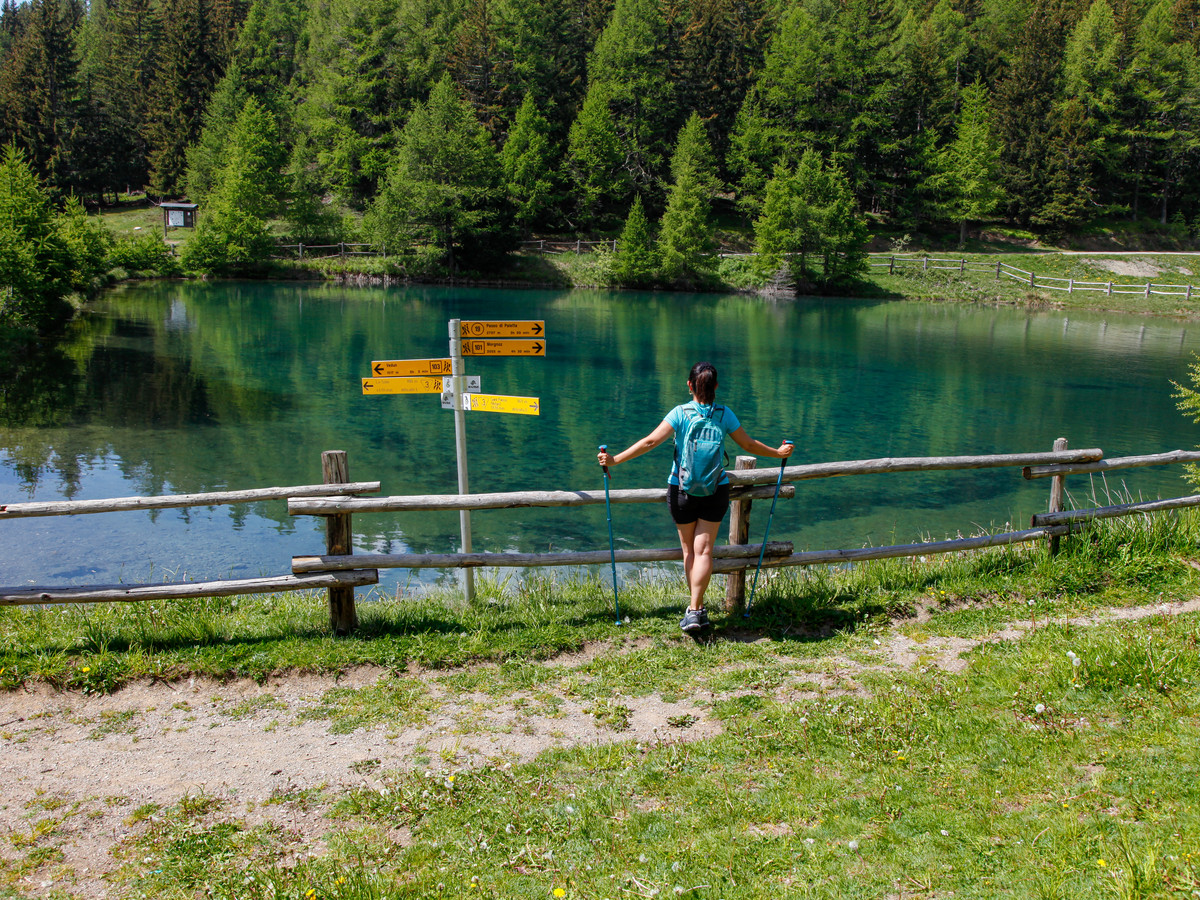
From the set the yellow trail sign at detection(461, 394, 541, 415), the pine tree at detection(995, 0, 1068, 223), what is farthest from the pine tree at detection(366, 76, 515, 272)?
the yellow trail sign at detection(461, 394, 541, 415)

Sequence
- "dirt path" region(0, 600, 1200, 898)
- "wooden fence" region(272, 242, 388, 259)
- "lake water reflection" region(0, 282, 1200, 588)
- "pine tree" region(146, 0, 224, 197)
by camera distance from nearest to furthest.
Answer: "dirt path" region(0, 600, 1200, 898) → "lake water reflection" region(0, 282, 1200, 588) → "wooden fence" region(272, 242, 388, 259) → "pine tree" region(146, 0, 224, 197)

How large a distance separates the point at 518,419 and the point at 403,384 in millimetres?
15349

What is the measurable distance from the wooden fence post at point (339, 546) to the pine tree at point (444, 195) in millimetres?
60477

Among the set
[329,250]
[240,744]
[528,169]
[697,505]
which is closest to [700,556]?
[697,505]

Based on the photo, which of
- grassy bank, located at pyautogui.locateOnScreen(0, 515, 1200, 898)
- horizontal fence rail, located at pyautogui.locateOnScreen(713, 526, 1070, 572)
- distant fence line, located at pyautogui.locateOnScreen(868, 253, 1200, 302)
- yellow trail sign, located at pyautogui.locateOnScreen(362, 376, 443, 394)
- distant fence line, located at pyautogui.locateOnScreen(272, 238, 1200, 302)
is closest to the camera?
grassy bank, located at pyautogui.locateOnScreen(0, 515, 1200, 898)

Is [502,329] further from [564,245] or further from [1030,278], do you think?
[564,245]

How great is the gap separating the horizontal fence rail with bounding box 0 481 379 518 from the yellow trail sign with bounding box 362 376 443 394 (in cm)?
112

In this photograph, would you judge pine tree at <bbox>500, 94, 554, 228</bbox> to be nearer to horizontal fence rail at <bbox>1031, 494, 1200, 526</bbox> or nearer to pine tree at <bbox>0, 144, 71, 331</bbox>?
pine tree at <bbox>0, 144, 71, 331</bbox>

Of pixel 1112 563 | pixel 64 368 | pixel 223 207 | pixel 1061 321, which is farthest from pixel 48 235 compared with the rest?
pixel 1061 321

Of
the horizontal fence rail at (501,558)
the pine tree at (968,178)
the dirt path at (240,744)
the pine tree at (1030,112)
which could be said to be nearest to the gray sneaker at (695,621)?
the horizontal fence rail at (501,558)

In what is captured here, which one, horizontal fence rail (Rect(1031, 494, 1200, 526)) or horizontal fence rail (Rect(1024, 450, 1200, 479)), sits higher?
horizontal fence rail (Rect(1024, 450, 1200, 479))

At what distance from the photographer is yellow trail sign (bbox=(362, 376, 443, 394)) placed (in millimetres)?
8234

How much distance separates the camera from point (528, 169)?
244 ft

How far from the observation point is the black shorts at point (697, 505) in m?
7.26
